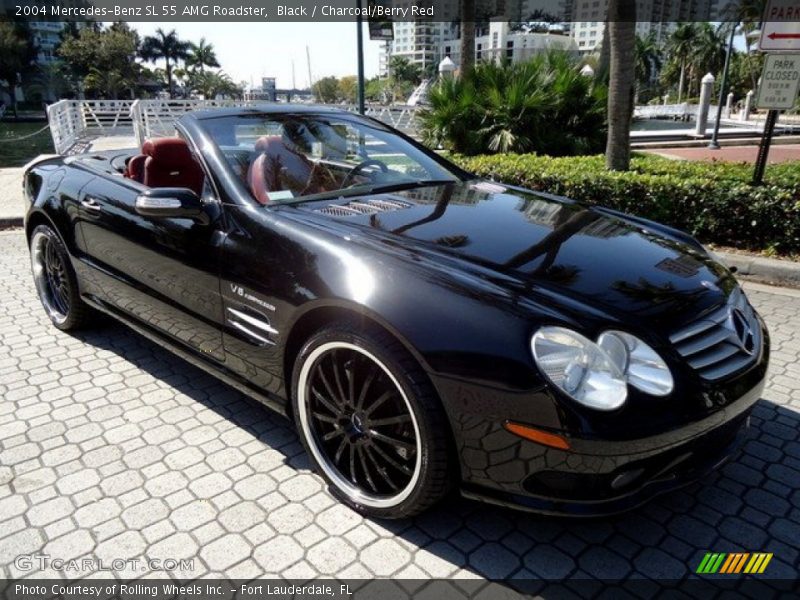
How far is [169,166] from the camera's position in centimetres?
363

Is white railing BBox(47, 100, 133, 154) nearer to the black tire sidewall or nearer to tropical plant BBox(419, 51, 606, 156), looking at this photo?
tropical plant BBox(419, 51, 606, 156)

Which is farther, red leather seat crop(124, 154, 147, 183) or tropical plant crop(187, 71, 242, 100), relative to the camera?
tropical plant crop(187, 71, 242, 100)

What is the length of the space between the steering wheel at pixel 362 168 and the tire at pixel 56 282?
6.67ft

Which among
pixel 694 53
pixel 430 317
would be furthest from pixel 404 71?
pixel 430 317

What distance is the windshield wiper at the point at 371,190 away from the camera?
286 cm

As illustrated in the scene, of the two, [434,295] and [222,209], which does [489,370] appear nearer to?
[434,295]

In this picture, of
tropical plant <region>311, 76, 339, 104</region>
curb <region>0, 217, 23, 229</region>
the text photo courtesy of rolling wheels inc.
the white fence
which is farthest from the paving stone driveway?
tropical plant <region>311, 76, 339, 104</region>

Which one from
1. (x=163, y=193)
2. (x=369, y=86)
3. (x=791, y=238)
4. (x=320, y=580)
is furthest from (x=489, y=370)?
(x=369, y=86)

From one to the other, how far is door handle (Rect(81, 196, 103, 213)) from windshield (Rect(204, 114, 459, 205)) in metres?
0.91

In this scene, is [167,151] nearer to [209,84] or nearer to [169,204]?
[169,204]

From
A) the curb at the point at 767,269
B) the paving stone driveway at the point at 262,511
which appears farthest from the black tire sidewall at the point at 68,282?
the curb at the point at 767,269

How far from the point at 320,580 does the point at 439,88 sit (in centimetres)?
A: 1025

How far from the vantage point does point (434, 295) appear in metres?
2.05

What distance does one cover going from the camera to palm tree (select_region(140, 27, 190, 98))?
8319 centimetres
